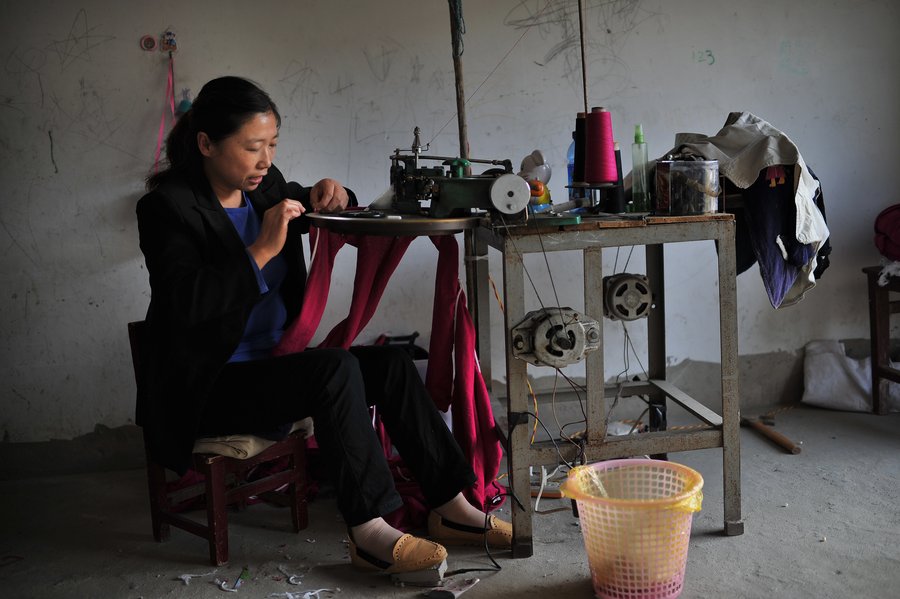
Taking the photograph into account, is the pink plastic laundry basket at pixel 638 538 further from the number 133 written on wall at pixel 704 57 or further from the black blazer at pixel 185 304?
the number 133 written on wall at pixel 704 57

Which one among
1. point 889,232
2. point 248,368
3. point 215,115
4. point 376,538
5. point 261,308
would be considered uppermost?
point 215,115

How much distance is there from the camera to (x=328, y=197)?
2.84m

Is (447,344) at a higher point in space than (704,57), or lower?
lower

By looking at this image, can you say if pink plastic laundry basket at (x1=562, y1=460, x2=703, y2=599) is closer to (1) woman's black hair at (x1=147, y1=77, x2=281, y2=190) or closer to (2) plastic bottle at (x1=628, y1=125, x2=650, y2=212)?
(2) plastic bottle at (x1=628, y1=125, x2=650, y2=212)

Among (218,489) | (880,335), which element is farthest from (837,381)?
(218,489)

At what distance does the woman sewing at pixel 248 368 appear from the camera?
2484 mm

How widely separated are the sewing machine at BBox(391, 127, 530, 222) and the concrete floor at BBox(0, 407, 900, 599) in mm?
1030

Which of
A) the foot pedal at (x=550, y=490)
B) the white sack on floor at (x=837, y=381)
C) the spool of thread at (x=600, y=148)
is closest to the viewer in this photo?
the spool of thread at (x=600, y=148)

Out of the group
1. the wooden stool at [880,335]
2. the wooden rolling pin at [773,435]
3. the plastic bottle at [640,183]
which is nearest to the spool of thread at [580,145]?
the plastic bottle at [640,183]

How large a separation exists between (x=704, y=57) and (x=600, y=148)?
1.37 meters

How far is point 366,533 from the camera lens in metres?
2.53

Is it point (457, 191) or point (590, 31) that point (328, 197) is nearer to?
point (457, 191)

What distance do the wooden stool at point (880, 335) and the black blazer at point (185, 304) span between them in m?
2.66

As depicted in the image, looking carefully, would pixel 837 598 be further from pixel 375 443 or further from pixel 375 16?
pixel 375 16
